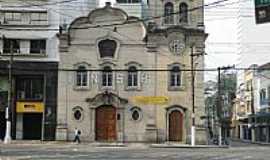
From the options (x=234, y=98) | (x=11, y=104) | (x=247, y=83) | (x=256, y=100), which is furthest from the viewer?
(x=234, y=98)

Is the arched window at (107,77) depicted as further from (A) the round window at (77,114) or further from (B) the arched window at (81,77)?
(A) the round window at (77,114)

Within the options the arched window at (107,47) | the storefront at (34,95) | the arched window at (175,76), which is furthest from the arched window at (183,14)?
the storefront at (34,95)

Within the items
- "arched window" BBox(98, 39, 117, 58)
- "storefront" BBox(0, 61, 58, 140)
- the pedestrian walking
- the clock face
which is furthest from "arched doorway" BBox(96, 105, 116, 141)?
the clock face

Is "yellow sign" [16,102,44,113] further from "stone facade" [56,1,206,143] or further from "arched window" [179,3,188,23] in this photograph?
"arched window" [179,3,188,23]

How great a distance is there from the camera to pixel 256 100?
309ft

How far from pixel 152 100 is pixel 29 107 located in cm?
1222

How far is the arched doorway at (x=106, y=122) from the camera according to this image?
60062 millimetres

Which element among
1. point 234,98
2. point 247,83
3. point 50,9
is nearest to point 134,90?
point 50,9

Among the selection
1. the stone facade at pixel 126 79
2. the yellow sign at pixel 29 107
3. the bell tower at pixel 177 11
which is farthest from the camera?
the bell tower at pixel 177 11

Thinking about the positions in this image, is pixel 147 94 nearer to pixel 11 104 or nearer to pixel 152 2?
pixel 152 2

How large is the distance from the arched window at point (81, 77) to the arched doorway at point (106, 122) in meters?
2.97

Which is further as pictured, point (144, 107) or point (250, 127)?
point (250, 127)

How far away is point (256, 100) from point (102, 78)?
40.5m

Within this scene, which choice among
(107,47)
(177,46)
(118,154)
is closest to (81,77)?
(107,47)
